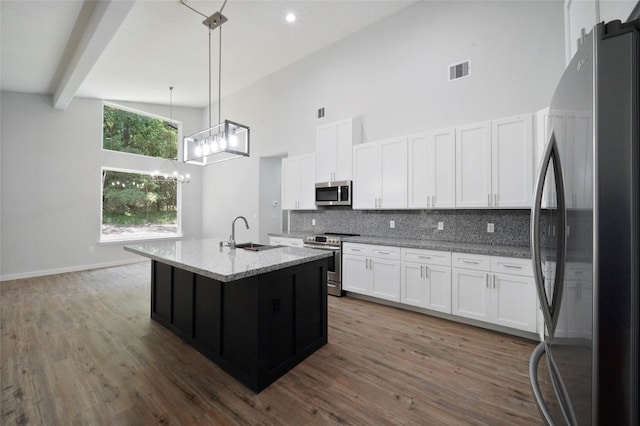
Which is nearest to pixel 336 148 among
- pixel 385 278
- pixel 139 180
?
pixel 385 278

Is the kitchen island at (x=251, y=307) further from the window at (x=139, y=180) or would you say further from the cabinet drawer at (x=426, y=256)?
the window at (x=139, y=180)

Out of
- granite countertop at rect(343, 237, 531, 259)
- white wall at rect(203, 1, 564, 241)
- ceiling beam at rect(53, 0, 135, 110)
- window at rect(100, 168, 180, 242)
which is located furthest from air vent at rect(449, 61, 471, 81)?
window at rect(100, 168, 180, 242)

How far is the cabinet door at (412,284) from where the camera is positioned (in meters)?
3.44

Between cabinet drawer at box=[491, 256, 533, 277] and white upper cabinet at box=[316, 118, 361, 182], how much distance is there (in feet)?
7.84

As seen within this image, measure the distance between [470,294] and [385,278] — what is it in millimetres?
1031

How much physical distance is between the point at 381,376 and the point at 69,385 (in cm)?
242

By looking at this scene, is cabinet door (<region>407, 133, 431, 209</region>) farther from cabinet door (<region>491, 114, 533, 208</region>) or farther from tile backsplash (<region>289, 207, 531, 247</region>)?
cabinet door (<region>491, 114, 533, 208</region>)

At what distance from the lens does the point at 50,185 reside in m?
5.69

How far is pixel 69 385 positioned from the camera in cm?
213

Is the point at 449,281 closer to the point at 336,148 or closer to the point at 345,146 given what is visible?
the point at 345,146

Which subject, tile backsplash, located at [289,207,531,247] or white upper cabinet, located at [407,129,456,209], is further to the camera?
white upper cabinet, located at [407,129,456,209]

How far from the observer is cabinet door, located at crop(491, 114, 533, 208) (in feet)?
9.70

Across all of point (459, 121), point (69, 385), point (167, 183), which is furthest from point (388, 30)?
point (167, 183)

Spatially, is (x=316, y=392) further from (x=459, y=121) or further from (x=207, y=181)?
(x=207, y=181)
